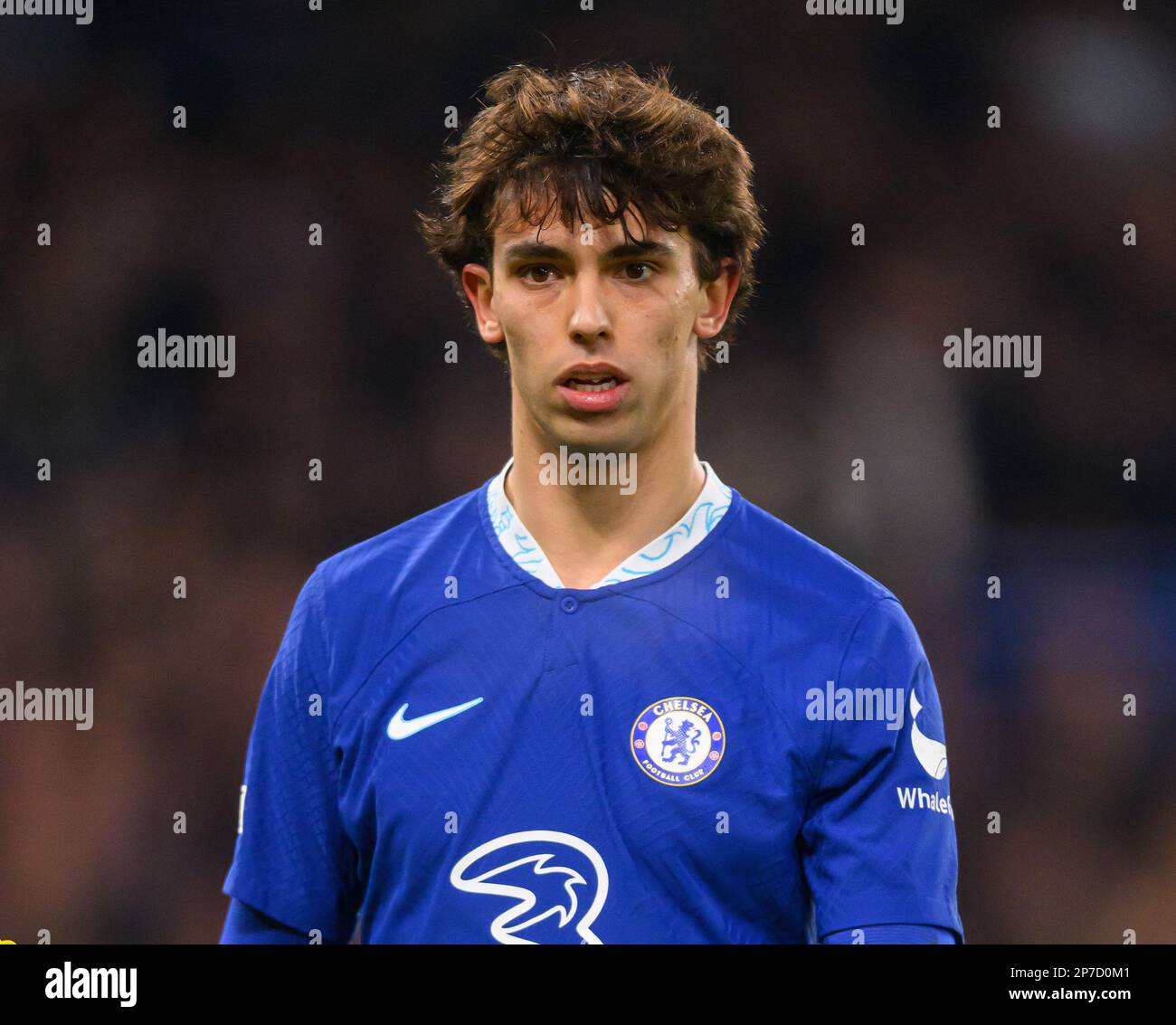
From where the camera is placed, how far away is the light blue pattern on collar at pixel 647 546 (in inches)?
129

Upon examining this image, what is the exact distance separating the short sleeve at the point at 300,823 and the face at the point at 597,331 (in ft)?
2.47

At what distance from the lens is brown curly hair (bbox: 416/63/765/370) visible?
3223mm

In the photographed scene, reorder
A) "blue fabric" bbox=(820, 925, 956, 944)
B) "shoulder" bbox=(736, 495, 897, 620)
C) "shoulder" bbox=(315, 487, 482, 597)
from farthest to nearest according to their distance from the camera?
"shoulder" bbox=(315, 487, 482, 597) → "shoulder" bbox=(736, 495, 897, 620) → "blue fabric" bbox=(820, 925, 956, 944)

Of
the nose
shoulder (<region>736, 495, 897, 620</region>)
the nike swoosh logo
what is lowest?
the nike swoosh logo

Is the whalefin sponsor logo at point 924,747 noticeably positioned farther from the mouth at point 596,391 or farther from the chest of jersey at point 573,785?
the mouth at point 596,391

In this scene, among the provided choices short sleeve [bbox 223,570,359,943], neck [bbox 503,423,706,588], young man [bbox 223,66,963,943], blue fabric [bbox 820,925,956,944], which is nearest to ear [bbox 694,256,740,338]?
young man [bbox 223,66,963,943]

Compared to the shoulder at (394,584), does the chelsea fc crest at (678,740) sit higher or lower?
lower

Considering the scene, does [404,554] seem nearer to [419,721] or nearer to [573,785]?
[419,721]

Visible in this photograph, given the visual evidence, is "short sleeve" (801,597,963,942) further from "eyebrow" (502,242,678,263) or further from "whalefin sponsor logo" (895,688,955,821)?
"eyebrow" (502,242,678,263)

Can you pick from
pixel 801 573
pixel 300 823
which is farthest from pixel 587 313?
pixel 300 823

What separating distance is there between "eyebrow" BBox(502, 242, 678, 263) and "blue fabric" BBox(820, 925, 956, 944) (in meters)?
1.45

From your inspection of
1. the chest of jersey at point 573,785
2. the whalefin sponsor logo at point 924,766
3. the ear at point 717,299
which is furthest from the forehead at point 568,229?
the whalefin sponsor logo at point 924,766

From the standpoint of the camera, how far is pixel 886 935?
2930mm
